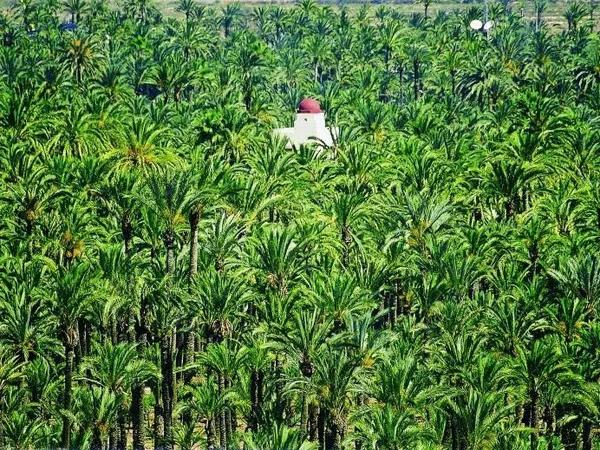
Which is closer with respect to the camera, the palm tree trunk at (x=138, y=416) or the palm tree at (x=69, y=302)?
the palm tree at (x=69, y=302)

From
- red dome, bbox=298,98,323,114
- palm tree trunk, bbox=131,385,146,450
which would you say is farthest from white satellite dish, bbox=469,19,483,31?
palm tree trunk, bbox=131,385,146,450

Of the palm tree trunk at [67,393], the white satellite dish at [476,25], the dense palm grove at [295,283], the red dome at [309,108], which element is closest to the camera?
the dense palm grove at [295,283]

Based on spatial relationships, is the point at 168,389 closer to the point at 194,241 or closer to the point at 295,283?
the point at 194,241

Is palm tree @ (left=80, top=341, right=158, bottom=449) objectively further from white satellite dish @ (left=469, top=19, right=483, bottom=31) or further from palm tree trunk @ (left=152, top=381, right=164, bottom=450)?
white satellite dish @ (left=469, top=19, right=483, bottom=31)

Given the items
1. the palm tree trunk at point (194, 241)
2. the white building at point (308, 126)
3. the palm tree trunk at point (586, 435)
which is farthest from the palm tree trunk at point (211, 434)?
the white building at point (308, 126)

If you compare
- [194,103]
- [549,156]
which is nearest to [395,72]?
[194,103]

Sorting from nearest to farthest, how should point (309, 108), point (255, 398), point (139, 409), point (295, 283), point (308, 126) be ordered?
point (255, 398), point (139, 409), point (295, 283), point (309, 108), point (308, 126)

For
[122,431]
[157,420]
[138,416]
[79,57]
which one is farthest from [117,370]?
[79,57]

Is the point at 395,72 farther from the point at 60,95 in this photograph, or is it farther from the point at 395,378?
the point at 395,378

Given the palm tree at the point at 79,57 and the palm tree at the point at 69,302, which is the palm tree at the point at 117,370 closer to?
the palm tree at the point at 69,302
